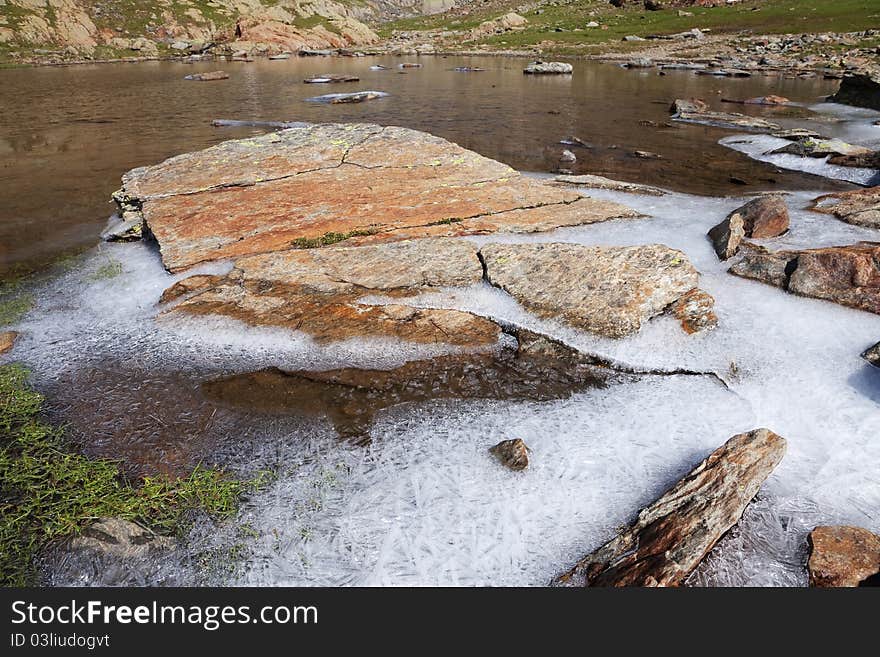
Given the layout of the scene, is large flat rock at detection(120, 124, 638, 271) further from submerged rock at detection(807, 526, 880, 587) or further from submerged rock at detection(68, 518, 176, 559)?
submerged rock at detection(807, 526, 880, 587)

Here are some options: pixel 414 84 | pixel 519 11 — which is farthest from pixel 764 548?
pixel 519 11

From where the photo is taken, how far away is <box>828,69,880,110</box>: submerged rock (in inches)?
977

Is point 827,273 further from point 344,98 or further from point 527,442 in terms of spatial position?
point 344,98

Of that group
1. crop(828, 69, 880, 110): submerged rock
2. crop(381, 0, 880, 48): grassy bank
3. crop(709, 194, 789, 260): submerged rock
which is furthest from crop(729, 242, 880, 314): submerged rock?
crop(381, 0, 880, 48): grassy bank

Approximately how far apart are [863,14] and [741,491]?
316 feet

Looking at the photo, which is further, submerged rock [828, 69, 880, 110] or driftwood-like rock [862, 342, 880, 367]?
submerged rock [828, 69, 880, 110]

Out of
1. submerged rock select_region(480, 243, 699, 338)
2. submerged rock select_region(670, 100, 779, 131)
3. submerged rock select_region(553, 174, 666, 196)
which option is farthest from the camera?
submerged rock select_region(670, 100, 779, 131)

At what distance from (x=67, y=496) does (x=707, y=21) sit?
10781 centimetres

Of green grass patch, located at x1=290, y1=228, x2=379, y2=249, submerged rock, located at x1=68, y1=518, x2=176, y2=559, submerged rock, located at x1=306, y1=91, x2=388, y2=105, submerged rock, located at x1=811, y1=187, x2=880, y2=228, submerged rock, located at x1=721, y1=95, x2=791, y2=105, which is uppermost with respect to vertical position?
submerged rock, located at x1=306, y1=91, x2=388, y2=105

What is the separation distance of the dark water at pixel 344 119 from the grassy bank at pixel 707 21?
3901cm

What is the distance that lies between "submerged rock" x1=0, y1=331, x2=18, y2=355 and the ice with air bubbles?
12 centimetres

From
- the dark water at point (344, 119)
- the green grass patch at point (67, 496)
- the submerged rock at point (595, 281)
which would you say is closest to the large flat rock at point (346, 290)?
the submerged rock at point (595, 281)

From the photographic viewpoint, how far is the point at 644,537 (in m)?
4.06

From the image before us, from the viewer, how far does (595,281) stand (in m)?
7.37
